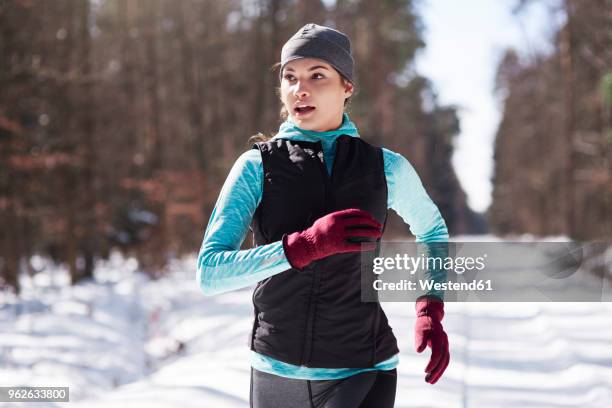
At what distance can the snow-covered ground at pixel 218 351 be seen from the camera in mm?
6188

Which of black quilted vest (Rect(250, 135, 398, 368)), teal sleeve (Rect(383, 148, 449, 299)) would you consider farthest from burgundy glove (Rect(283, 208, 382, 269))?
teal sleeve (Rect(383, 148, 449, 299))

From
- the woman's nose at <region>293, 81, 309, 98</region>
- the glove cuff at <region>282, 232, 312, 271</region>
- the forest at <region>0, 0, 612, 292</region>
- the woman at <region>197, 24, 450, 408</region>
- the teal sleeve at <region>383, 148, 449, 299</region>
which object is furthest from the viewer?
the forest at <region>0, 0, 612, 292</region>

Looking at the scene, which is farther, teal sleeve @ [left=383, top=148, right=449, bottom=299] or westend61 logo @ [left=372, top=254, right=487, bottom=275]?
westend61 logo @ [left=372, top=254, right=487, bottom=275]

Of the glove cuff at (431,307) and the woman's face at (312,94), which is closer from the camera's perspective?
the woman's face at (312,94)

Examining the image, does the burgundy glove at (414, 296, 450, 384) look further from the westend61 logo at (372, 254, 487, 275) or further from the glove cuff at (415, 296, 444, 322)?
the westend61 logo at (372, 254, 487, 275)

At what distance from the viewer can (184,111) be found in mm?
35375

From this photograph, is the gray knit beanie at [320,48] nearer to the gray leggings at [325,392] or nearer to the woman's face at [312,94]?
the woman's face at [312,94]

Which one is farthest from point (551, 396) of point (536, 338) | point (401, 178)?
point (401, 178)

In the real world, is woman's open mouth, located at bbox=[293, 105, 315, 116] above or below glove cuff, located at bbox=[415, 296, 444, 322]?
above

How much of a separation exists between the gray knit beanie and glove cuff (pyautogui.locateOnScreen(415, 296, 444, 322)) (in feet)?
2.93

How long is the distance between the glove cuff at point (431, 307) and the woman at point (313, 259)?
11cm

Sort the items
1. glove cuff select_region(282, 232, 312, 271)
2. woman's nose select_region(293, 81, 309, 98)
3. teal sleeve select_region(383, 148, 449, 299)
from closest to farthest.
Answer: glove cuff select_region(282, 232, 312, 271) → woman's nose select_region(293, 81, 309, 98) → teal sleeve select_region(383, 148, 449, 299)

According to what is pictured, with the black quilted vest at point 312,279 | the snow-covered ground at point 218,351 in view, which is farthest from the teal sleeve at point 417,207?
the snow-covered ground at point 218,351

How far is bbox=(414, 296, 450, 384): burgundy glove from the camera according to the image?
7.66ft
